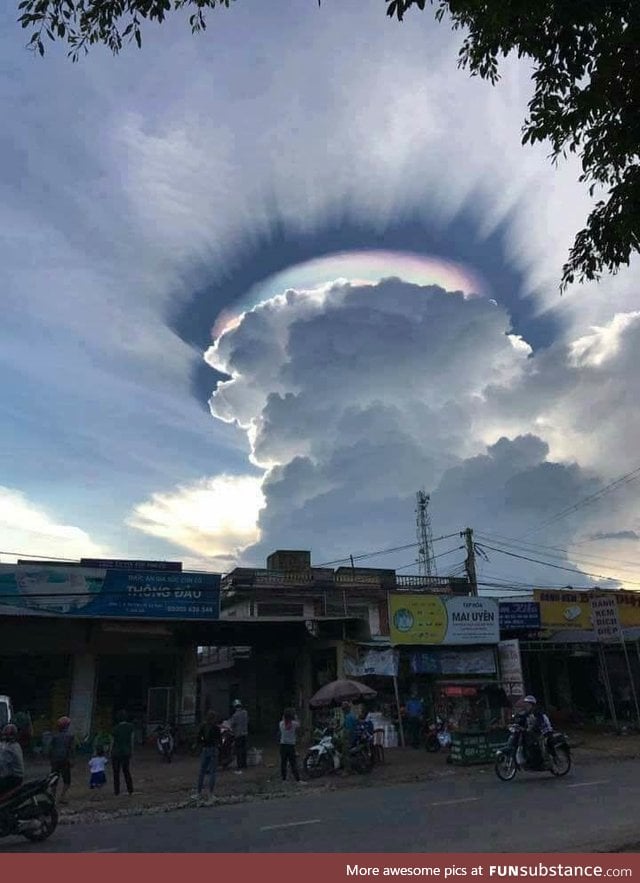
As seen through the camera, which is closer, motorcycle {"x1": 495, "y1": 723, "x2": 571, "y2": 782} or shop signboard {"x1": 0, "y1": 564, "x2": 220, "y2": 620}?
motorcycle {"x1": 495, "y1": 723, "x2": 571, "y2": 782}

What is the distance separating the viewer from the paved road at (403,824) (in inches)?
329

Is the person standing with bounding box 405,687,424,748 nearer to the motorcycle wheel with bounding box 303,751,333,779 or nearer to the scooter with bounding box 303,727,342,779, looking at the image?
the scooter with bounding box 303,727,342,779

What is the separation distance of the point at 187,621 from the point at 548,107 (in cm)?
2419

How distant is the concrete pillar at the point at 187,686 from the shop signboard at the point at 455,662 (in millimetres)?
10017

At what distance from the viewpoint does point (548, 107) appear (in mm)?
7164

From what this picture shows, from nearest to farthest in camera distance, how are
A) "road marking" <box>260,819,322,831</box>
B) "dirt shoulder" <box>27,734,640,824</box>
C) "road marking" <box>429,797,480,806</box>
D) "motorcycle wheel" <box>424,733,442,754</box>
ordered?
"road marking" <box>260,819,322,831</box> → "road marking" <box>429,797,480,806</box> → "dirt shoulder" <box>27,734,640,824</box> → "motorcycle wheel" <box>424,733,442,754</box>

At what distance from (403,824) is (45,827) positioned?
4.93 meters

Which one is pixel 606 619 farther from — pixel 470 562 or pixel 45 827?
pixel 45 827

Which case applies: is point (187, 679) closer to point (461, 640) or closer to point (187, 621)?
point (187, 621)

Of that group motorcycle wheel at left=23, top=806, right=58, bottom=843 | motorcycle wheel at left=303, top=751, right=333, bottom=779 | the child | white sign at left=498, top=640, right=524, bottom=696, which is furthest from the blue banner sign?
motorcycle wheel at left=23, top=806, right=58, bottom=843

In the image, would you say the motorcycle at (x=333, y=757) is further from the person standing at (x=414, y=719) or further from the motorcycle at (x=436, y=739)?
the person standing at (x=414, y=719)

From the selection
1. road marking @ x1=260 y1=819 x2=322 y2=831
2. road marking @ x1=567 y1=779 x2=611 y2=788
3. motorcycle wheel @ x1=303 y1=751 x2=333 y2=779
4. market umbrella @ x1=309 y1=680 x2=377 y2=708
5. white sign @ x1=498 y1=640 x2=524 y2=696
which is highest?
white sign @ x1=498 y1=640 x2=524 y2=696

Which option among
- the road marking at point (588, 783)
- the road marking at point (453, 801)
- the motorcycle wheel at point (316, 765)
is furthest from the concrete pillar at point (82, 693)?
the road marking at point (588, 783)

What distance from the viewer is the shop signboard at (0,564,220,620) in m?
25.9
